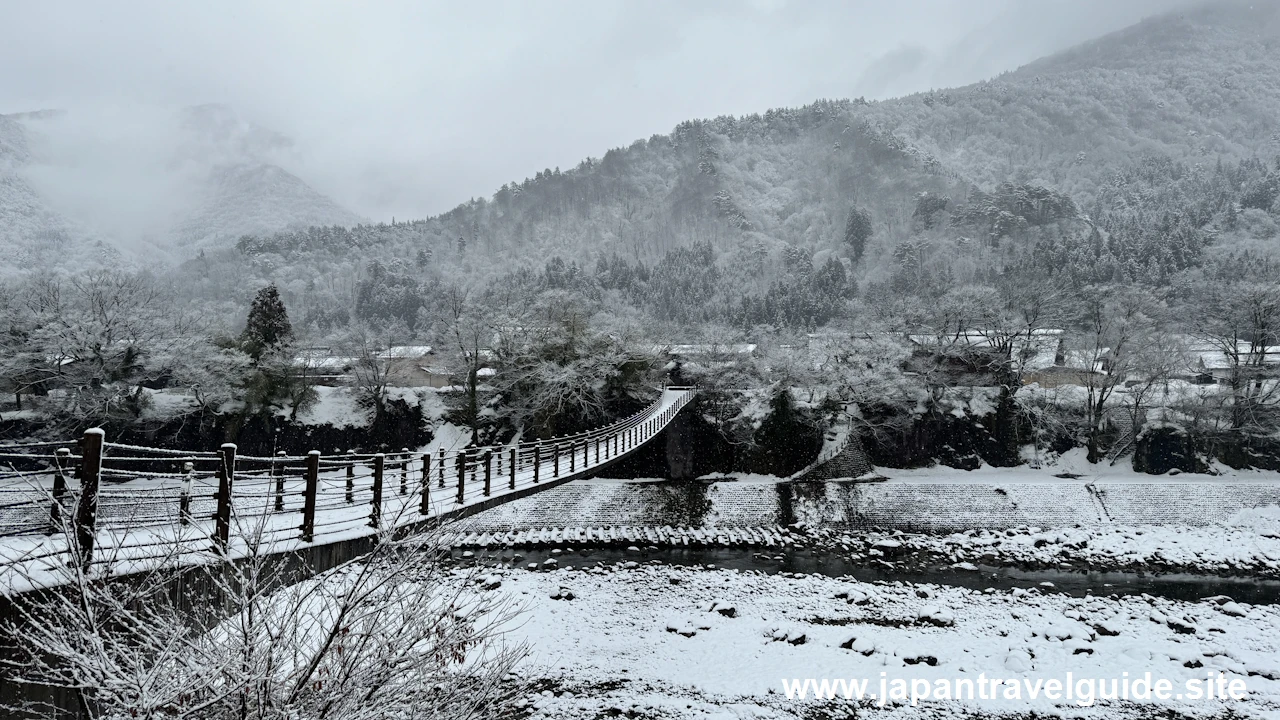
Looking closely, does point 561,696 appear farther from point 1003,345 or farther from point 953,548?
point 1003,345

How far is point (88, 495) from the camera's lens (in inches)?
131

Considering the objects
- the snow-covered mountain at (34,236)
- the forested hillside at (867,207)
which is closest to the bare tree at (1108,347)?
the forested hillside at (867,207)

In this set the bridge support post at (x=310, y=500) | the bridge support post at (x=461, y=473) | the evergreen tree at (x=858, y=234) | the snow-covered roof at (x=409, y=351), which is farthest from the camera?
the evergreen tree at (x=858, y=234)

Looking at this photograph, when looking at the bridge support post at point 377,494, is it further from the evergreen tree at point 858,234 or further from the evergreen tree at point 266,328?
the evergreen tree at point 858,234

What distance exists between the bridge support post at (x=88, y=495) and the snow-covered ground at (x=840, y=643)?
5.71 meters

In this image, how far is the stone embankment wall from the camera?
18188 mm

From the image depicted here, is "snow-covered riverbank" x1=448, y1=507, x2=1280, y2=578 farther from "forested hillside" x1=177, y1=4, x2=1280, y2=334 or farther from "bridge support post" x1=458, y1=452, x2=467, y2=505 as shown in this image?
"forested hillside" x1=177, y1=4, x2=1280, y2=334

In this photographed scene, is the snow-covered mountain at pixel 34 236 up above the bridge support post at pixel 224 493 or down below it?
above

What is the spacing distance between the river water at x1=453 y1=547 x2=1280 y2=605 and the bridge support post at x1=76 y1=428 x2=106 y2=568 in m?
11.8

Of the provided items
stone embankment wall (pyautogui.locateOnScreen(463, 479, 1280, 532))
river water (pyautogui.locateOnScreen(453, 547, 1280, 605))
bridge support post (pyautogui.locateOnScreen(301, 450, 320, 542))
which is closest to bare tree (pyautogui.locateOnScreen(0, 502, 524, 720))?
bridge support post (pyautogui.locateOnScreen(301, 450, 320, 542))

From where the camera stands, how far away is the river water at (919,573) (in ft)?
42.8

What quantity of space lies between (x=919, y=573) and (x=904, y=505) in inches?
218

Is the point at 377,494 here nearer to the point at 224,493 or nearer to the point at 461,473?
the point at 461,473

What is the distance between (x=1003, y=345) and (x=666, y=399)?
46.7 ft
